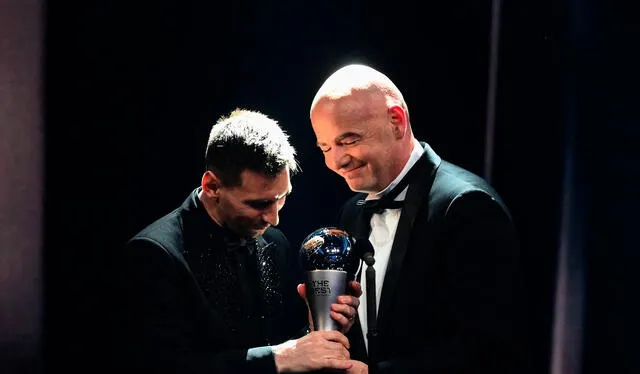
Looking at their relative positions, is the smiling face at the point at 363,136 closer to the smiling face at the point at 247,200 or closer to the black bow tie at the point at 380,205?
the black bow tie at the point at 380,205

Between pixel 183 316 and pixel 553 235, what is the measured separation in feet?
5.12

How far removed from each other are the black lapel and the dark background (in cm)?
72

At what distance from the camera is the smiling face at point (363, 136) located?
99.7 inches

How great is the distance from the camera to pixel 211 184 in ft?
8.47

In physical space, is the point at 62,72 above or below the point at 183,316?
above

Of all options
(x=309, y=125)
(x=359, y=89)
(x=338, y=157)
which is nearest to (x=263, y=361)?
(x=338, y=157)

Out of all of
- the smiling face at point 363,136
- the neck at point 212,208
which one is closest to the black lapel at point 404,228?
the smiling face at point 363,136

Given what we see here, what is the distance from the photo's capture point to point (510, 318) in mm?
2291

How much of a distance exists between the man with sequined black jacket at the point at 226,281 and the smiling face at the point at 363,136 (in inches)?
7.0

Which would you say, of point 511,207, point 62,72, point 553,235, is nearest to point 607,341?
point 553,235

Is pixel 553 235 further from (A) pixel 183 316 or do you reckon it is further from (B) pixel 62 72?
(B) pixel 62 72

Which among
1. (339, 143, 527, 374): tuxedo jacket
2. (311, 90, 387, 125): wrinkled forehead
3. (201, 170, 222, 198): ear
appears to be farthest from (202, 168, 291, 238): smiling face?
(339, 143, 527, 374): tuxedo jacket

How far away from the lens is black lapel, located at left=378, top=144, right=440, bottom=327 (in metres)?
2.40

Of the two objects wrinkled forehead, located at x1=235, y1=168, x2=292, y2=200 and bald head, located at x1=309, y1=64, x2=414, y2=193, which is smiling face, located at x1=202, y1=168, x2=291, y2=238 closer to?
wrinkled forehead, located at x1=235, y1=168, x2=292, y2=200
